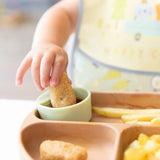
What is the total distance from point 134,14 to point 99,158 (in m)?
0.68

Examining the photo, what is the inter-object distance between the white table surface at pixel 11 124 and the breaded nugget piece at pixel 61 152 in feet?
0.29

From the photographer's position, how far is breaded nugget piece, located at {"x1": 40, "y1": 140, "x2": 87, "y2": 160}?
504 millimetres

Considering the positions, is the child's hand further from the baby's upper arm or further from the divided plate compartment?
the baby's upper arm

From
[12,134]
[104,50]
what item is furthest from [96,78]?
[12,134]

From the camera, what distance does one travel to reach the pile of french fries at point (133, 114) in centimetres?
61

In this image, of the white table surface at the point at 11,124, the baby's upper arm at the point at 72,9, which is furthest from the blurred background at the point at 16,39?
the white table surface at the point at 11,124

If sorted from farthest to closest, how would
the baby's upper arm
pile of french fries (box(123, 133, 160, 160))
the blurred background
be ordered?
the blurred background
the baby's upper arm
pile of french fries (box(123, 133, 160, 160))

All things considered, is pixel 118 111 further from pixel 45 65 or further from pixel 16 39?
pixel 16 39

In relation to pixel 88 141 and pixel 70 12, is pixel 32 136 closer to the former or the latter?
pixel 88 141

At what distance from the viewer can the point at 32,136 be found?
592 millimetres

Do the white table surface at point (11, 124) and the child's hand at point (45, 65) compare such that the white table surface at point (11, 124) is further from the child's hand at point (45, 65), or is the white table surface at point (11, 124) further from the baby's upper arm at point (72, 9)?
the baby's upper arm at point (72, 9)

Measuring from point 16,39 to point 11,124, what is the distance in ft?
9.62

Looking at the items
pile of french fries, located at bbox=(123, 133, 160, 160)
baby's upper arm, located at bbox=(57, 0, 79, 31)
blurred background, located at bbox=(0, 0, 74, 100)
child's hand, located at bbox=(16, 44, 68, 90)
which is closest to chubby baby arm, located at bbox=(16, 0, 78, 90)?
child's hand, located at bbox=(16, 44, 68, 90)

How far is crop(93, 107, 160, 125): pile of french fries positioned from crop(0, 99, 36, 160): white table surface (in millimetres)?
203
